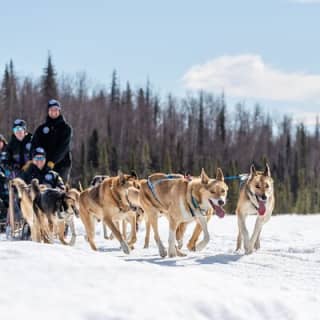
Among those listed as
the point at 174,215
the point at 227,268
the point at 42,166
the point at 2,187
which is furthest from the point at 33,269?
the point at 2,187

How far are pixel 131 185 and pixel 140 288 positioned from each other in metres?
4.89

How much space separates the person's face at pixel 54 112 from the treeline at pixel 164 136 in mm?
34903

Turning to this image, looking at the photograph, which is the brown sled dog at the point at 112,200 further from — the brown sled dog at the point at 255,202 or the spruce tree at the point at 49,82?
the spruce tree at the point at 49,82

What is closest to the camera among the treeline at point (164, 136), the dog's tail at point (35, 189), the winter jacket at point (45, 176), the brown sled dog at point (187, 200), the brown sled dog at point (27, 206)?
the brown sled dog at point (187, 200)

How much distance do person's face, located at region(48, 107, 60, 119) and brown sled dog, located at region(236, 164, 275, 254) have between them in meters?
3.33

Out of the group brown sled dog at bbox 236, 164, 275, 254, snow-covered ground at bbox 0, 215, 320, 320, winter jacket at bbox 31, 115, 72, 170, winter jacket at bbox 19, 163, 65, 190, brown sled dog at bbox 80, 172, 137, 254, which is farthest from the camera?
winter jacket at bbox 31, 115, 72, 170

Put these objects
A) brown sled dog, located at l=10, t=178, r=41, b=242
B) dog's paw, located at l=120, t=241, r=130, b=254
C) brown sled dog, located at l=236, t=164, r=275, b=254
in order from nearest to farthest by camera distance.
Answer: dog's paw, located at l=120, t=241, r=130, b=254
brown sled dog, located at l=236, t=164, r=275, b=254
brown sled dog, located at l=10, t=178, r=41, b=242

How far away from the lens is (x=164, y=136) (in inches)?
2628

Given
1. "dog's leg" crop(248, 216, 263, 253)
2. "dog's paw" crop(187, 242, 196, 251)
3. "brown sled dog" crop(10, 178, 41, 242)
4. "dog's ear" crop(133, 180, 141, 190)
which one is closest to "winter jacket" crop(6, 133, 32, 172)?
"brown sled dog" crop(10, 178, 41, 242)

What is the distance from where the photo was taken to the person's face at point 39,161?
1006 centimetres

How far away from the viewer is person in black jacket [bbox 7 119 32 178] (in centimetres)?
1137

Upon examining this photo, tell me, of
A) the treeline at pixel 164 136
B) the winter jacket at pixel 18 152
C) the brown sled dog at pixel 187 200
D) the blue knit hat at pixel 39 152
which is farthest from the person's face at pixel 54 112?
the treeline at pixel 164 136

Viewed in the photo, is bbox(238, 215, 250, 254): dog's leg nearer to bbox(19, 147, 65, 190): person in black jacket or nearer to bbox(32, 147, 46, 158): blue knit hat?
bbox(19, 147, 65, 190): person in black jacket

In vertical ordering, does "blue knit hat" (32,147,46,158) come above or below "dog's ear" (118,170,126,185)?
above
